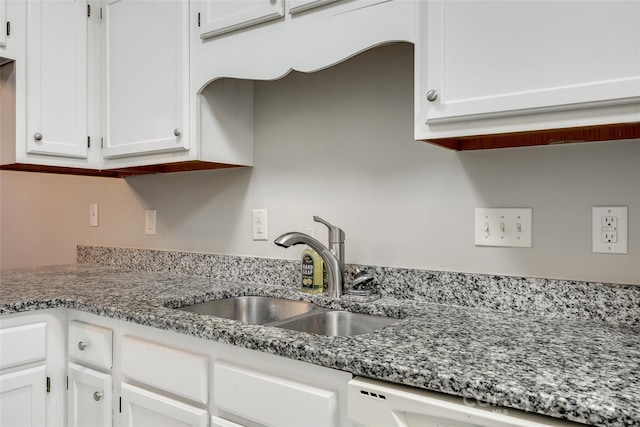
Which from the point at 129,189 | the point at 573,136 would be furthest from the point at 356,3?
the point at 129,189

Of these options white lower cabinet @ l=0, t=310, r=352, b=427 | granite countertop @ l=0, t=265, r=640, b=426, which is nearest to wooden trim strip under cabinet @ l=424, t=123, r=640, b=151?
granite countertop @ l=0, t=265, r=640, b=426

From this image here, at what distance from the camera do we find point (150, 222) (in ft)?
7.33

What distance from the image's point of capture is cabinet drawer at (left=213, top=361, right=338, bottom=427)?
0.95m

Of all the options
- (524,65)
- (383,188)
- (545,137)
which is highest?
(524,65)

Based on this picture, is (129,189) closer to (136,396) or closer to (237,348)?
(136,396)

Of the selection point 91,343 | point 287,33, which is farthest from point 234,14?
point 91,343

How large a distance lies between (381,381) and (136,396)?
79 cm

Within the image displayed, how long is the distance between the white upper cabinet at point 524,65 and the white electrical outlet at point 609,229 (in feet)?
1.09

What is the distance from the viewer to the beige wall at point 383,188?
1.22m

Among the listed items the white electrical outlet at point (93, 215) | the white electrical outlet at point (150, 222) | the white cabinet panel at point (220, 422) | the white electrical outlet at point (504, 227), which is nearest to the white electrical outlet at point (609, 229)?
the white electrical outlet at point (504, 227)

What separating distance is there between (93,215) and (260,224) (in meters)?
1.17

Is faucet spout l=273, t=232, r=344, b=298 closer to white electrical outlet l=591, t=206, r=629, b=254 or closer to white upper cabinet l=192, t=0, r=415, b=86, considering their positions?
white upper cabinet l=192, t=0, r=415, b=86

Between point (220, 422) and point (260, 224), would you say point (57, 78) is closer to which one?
point (260, 224)

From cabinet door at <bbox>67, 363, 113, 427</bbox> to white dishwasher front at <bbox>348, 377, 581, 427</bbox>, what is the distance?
0.89 meters
